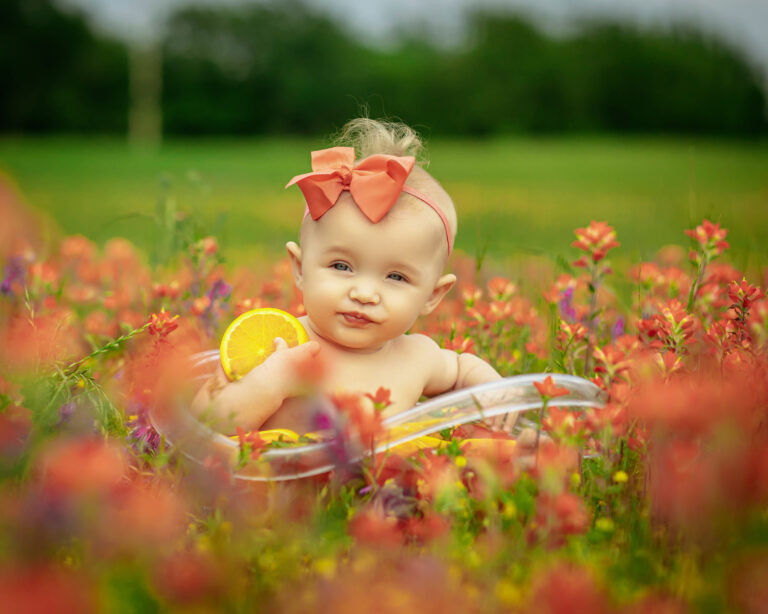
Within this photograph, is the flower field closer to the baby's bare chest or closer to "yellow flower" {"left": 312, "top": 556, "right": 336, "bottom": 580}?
"yellow flower" {"left": 312, "top": 556, "right": 336, "bottom": 580}

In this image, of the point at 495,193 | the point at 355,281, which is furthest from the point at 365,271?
the point at 495,193

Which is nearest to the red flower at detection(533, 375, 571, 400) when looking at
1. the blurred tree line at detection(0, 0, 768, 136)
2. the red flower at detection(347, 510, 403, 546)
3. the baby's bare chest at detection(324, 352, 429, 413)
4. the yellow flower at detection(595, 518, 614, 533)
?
the yellow flower at detection(595, 518, 614, 533)

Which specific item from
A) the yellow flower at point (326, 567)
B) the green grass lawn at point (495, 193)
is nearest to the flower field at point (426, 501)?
the yellow flower at point (326, 567)

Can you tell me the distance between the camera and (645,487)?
2010 millimetres

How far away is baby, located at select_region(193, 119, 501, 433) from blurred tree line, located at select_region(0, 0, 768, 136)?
1324 inches

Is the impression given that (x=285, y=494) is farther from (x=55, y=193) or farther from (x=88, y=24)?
(x=88, y=24)

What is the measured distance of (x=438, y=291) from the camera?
2605 mm

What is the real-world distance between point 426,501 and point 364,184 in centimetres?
92

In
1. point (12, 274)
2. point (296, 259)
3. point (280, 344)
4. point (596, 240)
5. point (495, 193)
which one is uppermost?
point (596, 240)

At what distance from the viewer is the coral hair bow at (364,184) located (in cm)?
229

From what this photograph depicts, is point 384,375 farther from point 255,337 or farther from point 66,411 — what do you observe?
point 66,411

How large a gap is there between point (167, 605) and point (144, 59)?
4230 centimetres

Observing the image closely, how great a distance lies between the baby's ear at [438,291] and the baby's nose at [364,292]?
0.26m

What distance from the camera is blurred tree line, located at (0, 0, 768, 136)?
118 feet
